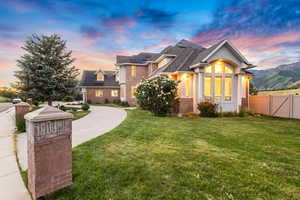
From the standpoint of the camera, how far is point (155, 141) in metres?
4.61

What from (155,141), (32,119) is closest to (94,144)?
(155,141)

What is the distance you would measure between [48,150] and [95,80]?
25176 mm

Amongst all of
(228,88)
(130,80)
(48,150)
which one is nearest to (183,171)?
(48,150)

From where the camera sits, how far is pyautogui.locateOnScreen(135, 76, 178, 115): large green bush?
32.7 feet

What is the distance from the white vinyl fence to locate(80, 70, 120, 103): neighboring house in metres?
19.8

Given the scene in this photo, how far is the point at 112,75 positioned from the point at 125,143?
2544 cm

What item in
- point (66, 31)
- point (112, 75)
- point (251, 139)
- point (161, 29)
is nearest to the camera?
point (251, 139)

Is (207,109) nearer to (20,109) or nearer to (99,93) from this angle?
(20,109)

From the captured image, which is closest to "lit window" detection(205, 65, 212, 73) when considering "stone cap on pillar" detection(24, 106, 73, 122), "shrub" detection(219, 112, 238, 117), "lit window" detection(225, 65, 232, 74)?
"lit window" detection(225, 65, 232, 74)

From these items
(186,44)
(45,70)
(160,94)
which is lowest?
(160,94)

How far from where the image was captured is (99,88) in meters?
23.9

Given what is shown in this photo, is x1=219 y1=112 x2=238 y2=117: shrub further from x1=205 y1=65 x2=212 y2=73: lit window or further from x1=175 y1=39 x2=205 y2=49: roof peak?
x1=175 y1=39 x2=205 y2=49: roof peak

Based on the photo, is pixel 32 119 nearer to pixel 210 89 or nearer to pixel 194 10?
pixel 210 89

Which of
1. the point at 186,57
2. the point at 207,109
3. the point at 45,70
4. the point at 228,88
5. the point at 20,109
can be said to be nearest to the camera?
the point at 20,109
